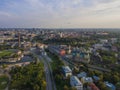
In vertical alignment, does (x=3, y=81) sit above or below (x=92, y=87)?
below

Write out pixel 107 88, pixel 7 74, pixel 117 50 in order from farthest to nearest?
pixel 117 50 → pixel 7 74 → pixel 107 88

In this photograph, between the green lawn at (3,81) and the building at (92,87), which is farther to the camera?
the green lawn at (3,81)

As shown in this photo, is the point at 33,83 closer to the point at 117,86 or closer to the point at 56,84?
the point at 56,84

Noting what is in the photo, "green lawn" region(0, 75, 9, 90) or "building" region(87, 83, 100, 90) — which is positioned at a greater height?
"building" region(87, 83, 100, 90)

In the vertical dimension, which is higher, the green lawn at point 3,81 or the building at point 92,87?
the building at point 92,87

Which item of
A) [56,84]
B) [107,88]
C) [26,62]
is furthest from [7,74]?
[107,88]

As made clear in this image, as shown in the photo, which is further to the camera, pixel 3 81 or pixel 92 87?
pixel 3 81

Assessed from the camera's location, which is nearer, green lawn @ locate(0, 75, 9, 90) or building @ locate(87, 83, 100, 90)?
building @ locate(87, 83, 100, 90)

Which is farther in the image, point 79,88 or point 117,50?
point 117,50

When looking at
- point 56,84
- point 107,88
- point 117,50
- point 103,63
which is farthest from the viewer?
point 117,50
